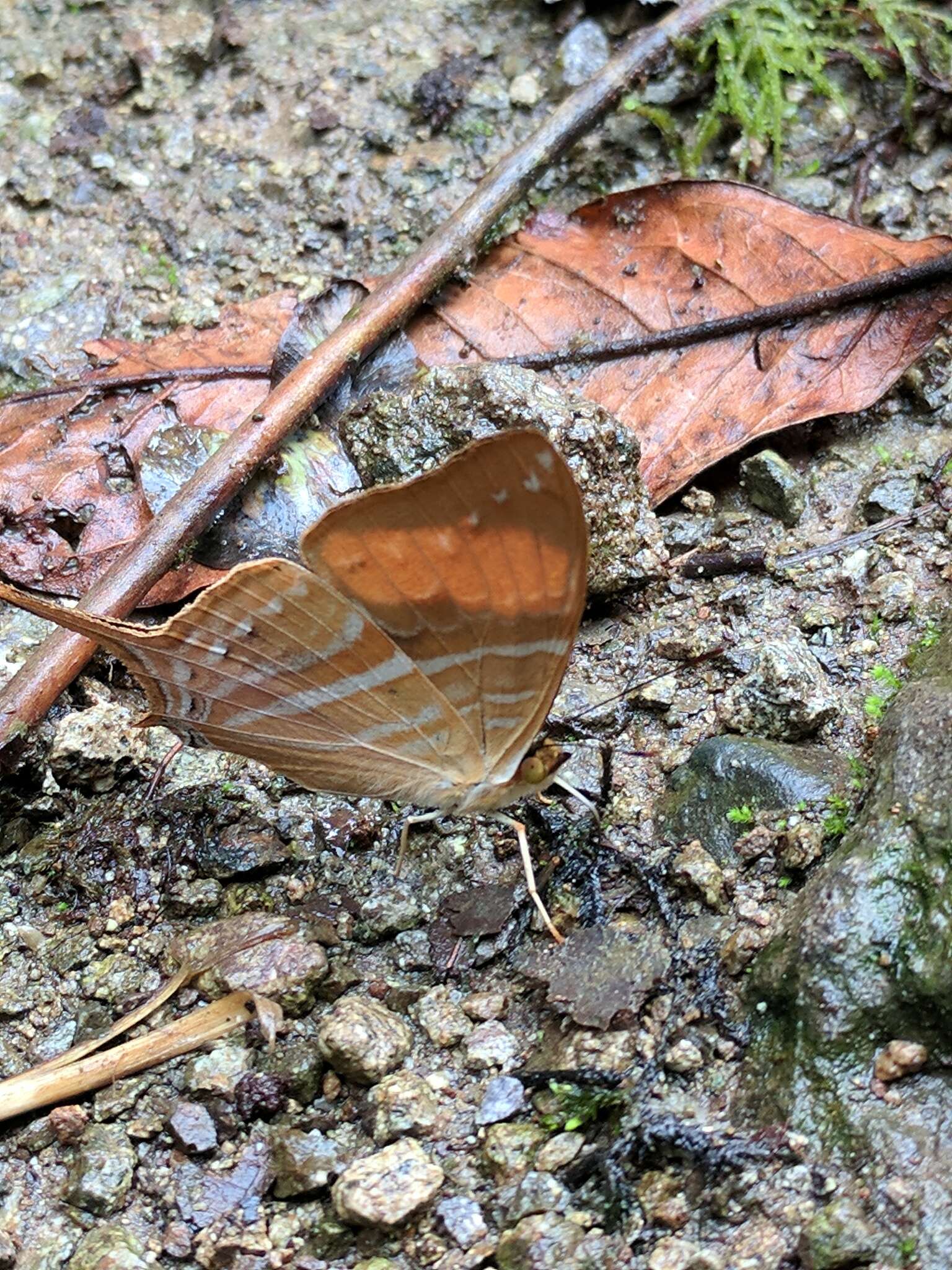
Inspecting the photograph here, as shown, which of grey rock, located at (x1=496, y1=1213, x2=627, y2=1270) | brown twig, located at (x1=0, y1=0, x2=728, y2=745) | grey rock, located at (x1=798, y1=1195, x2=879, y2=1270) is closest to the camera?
grey rock, located at (x1=798, y1=1195, x2=879, y2=1270)

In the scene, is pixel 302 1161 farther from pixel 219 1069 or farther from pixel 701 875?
pixel 701 875

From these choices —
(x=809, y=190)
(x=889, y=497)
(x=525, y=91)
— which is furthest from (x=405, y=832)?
(x=525, y=91)

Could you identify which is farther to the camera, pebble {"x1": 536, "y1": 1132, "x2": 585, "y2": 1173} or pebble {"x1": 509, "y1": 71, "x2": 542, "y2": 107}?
pebble {"x1": 509, "y1": 71, "x2": 542, "y2": 107}

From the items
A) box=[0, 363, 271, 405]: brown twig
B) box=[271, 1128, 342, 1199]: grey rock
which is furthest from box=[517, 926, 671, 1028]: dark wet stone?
box=[0, 363, 271, 405]: brown twig

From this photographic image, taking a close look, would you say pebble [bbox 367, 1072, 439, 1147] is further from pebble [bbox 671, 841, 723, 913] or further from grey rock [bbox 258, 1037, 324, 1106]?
pebble [bbox 671, 841, 723, 913]

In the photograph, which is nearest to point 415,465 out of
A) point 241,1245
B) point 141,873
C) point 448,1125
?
point 141,873

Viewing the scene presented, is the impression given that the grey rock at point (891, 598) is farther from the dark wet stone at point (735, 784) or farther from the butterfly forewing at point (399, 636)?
the butterfly forewing at point (399, 636)

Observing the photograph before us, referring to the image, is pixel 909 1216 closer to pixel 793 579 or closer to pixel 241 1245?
pixel 241 1245

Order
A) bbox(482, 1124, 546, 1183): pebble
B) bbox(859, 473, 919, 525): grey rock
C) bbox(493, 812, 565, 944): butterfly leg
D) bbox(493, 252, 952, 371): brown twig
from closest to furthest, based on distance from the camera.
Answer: bbox(482, 1124, 546, 1183): pebble → bbox(493, 812, 565, 944): butterfly leg → bbox(859, 473, 919, 525): grey rock → bbox(493, 252, 952, 371): brown twig
